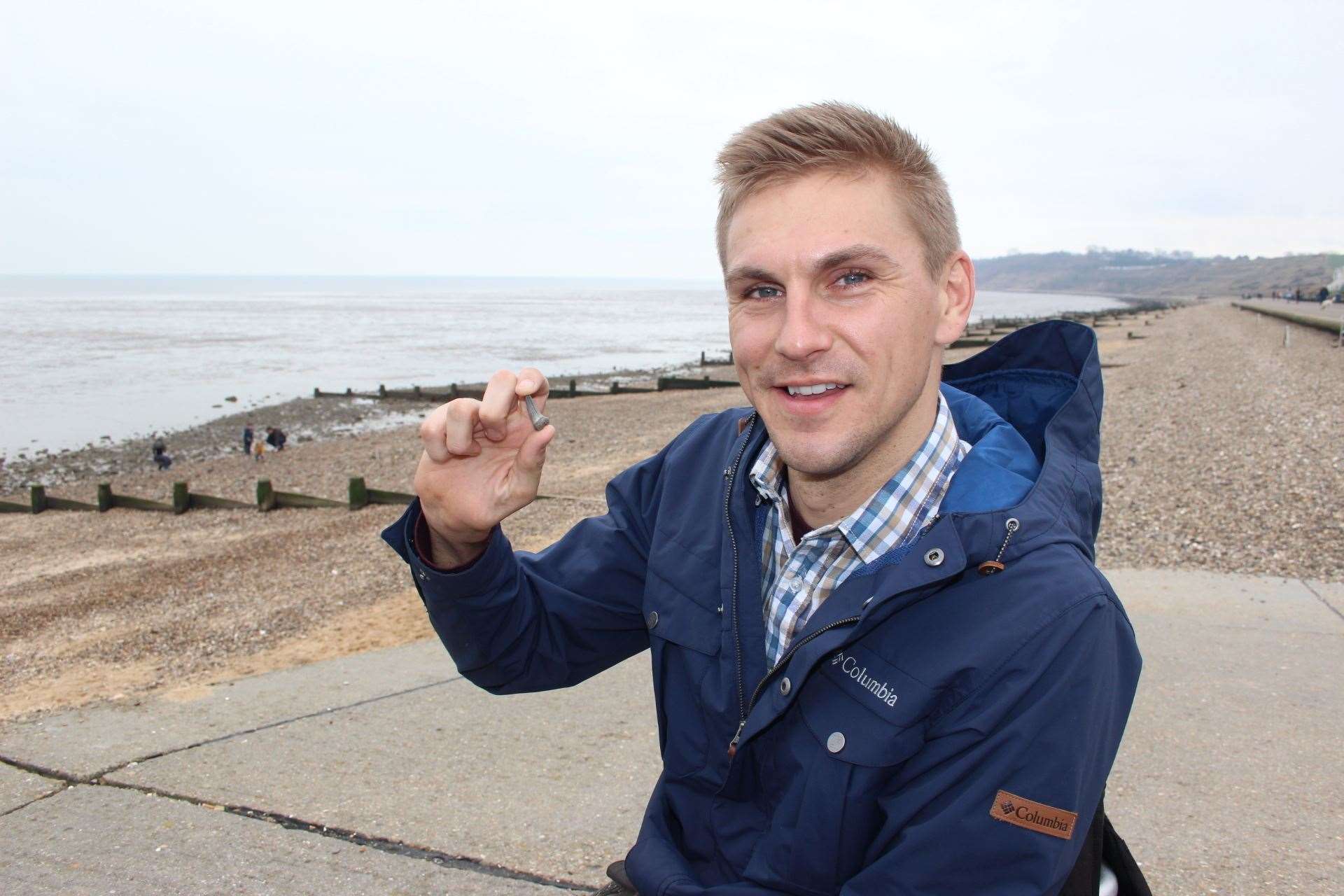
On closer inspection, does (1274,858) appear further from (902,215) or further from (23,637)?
(23,637)

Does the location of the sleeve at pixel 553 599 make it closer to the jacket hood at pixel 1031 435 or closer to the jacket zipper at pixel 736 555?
the jacket zipper at pixel 736 555

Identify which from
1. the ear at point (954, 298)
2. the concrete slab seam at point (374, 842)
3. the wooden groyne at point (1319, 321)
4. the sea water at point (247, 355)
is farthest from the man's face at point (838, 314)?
the sea water at point (247, 355)

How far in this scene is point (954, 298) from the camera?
2074mm

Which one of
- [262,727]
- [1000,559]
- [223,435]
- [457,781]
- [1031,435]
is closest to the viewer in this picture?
[1000,559]

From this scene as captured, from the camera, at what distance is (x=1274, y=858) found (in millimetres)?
2992

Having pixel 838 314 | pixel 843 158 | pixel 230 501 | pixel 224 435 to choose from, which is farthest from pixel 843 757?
Answer: pixel 224 435

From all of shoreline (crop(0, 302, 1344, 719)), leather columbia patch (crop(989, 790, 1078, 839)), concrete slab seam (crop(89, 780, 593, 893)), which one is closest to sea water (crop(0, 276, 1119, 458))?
shoreline (crop(0, 302, 1344, 719))

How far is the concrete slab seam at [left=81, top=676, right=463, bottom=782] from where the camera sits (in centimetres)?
373

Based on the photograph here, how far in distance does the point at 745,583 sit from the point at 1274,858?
225 cm

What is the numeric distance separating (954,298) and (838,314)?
14.1 inches

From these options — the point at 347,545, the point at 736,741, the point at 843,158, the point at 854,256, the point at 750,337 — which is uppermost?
the point at 843,158

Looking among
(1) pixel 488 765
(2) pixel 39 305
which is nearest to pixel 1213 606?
(1) pixel 488 765

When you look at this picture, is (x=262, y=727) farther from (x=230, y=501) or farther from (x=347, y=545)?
(x=230, y=501)

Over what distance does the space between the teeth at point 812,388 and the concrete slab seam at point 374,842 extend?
6.10ft
